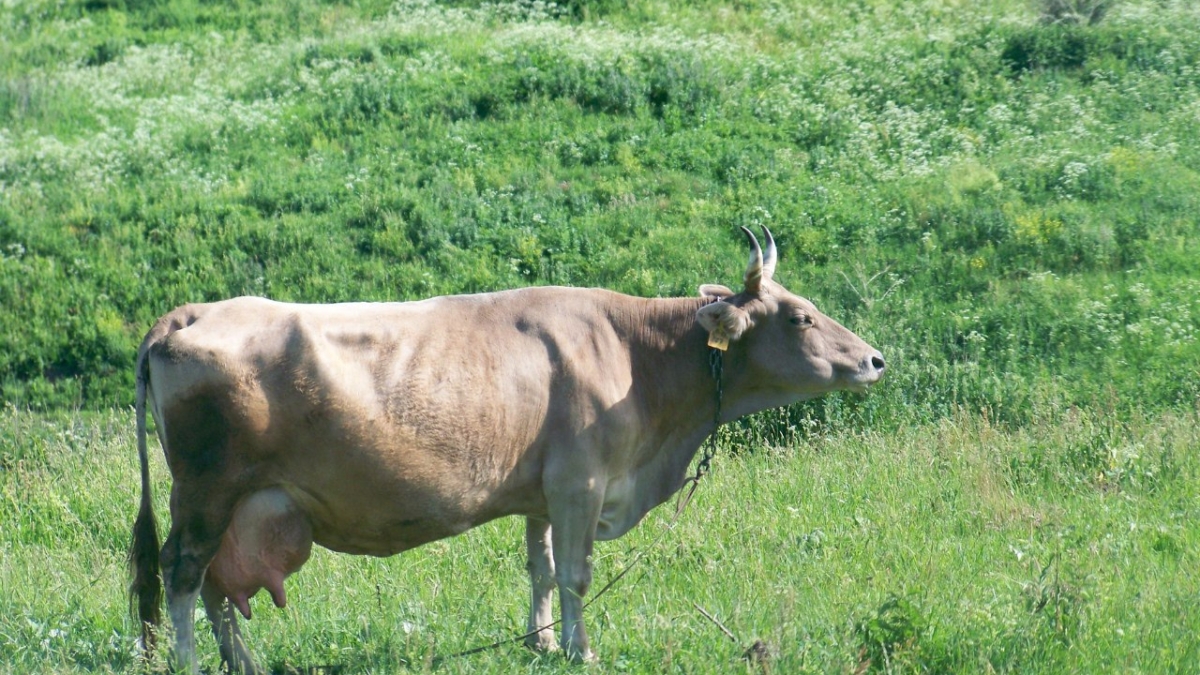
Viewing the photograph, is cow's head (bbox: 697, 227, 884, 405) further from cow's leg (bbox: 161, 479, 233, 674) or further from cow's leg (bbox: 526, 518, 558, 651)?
cow's leg (bbox: 161, 479, 233, 674)

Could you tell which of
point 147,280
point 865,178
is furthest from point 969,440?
point 147,280

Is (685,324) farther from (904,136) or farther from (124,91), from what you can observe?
(124,91)

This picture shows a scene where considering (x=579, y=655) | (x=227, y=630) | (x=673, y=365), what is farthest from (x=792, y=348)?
(x=227, y=630)

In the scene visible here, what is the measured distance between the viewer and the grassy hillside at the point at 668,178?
1698 centimetres

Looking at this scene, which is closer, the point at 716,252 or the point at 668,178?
the point at 716,252

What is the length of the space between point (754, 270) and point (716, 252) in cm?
1068

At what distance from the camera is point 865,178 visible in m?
20.3

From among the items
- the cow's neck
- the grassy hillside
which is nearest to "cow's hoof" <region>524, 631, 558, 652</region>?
the cow's neck

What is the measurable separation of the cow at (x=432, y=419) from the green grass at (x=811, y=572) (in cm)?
61

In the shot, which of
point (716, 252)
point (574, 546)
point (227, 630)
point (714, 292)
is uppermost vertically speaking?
point (714, 292)

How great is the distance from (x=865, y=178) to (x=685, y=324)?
1266 centimetres

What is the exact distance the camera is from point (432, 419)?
7223mm

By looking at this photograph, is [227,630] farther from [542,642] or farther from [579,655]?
[579,655]

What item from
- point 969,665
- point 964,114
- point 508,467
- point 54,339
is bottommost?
point 54,339
